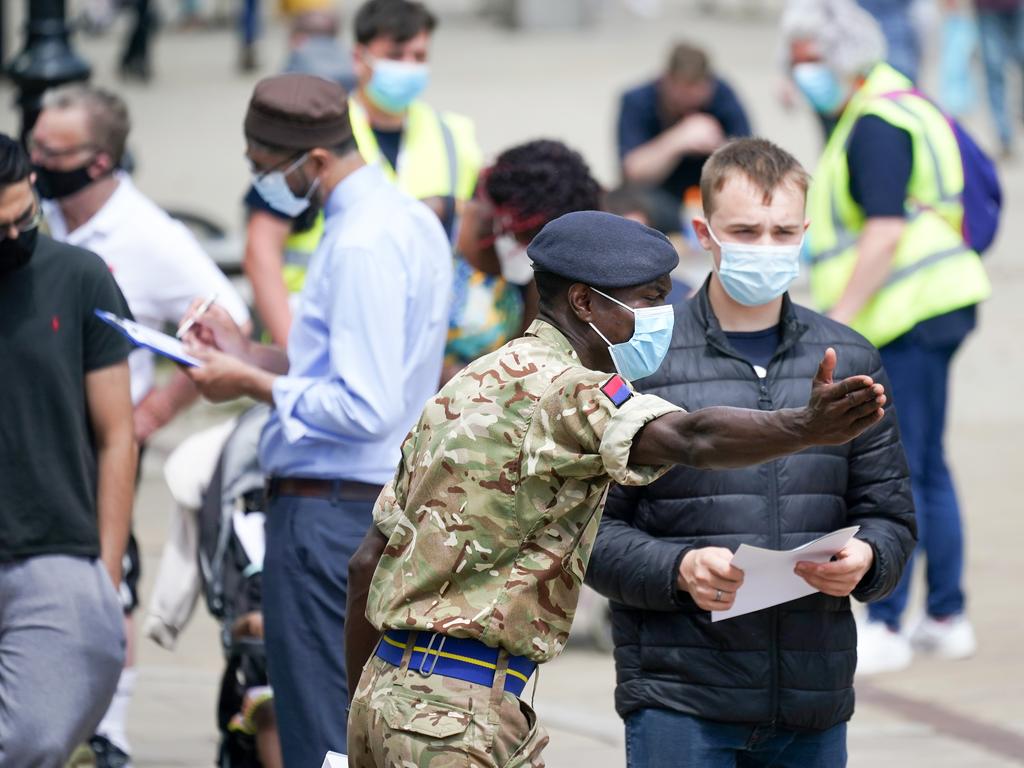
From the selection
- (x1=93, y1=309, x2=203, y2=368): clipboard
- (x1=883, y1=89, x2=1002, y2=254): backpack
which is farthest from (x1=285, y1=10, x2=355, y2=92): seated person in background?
(x1=93, y1=309, x2=203, y2=368): clipboard

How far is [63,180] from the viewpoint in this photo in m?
5.71

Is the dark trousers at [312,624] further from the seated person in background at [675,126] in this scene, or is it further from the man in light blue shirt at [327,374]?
the seated person in background at [675,126]

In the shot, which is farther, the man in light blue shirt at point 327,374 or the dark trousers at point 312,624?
Answer: the dark trousers at point 312,624

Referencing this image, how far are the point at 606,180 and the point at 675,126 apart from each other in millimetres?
6538

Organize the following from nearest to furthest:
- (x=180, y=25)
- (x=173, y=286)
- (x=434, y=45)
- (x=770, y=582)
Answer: (x=770, y=582) → (x=173, y=286) → (x=434, y=45) → (x=180, y=25)

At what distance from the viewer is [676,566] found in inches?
150

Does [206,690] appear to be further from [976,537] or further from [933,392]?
[976,537]

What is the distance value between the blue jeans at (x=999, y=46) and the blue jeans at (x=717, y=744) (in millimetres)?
12846

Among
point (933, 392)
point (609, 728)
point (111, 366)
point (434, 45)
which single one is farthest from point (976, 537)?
point (434, 45)

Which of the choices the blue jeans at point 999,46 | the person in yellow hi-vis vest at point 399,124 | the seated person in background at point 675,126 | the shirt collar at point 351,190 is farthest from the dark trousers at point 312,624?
the blue jeans at point 999,46

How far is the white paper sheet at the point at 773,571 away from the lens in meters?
3.59

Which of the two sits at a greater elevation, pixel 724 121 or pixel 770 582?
pixel 770 582

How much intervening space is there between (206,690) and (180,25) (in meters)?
18.9

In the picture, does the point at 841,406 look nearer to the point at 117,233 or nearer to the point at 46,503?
the point at 46,503
